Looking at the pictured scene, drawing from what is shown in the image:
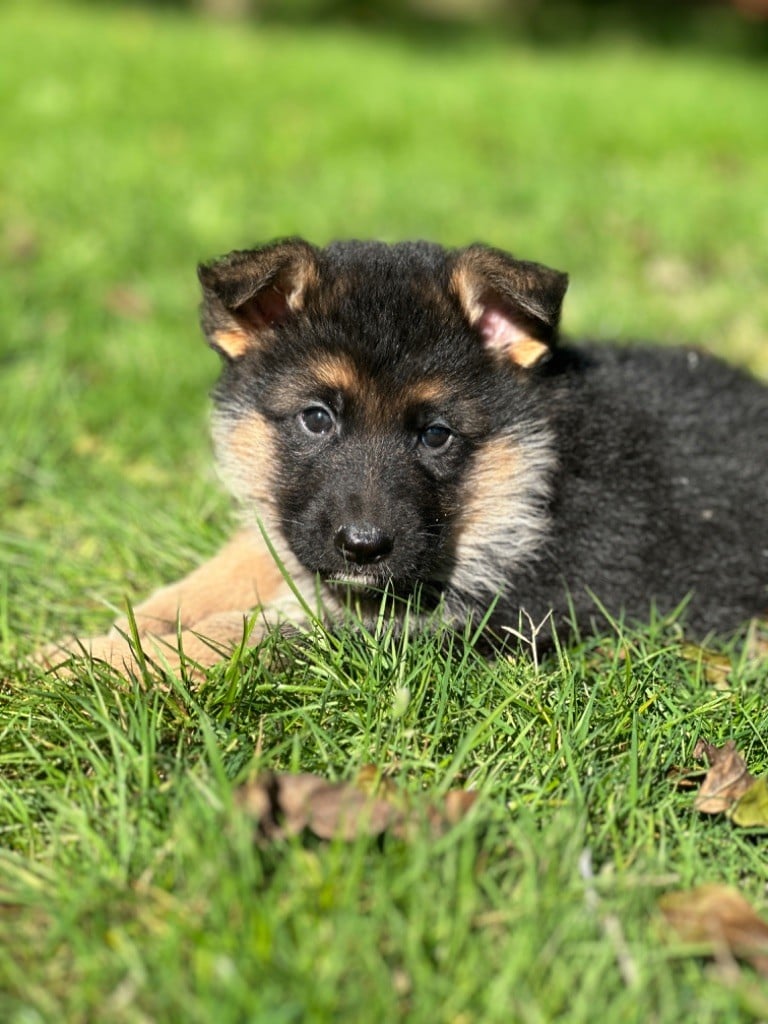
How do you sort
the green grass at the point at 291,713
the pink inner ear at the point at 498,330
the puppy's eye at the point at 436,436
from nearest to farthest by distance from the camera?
the green grass at the point at 291,713, the puppy's eye at the point at 436,436, the pink inner ear at the point at 498,330

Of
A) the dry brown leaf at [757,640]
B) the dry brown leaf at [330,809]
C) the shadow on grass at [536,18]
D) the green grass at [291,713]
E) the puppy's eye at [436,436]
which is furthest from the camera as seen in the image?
the shadow on grass at [536,18]

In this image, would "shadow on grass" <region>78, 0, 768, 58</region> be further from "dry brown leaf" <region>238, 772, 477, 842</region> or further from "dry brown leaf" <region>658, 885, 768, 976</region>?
"dry brown leaf" <region>658, 885, 768, 976</region>

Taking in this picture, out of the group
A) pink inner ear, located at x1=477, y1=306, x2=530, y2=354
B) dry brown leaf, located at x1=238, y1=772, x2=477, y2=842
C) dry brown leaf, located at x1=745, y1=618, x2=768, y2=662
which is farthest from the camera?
dry brown leaf, located at x1=745, y1=618, x2=768, y2=662

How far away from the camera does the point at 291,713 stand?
2754 millimetres

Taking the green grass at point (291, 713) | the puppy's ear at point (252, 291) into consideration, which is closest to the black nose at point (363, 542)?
the green grass at point (291, 713)

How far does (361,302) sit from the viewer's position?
3.32m

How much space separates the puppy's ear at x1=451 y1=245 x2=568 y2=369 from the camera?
10.6 feet

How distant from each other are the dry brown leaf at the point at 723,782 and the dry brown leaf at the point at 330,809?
1.91 ft

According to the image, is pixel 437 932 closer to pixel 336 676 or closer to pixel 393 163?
pixel 336 676

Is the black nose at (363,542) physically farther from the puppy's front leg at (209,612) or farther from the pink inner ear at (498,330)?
the pink inner ear at (498,330)

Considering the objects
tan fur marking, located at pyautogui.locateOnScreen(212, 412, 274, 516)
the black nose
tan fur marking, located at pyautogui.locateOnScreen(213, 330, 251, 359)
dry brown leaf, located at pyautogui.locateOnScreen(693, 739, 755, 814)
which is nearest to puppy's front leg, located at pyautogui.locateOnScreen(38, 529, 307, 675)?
tan fur marking, located at pyautogui.locateOnScreen(212, 412, 274, 516)

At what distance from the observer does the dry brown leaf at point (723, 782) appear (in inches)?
102

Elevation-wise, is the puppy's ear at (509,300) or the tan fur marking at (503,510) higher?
the puppy's ear at (509,300)

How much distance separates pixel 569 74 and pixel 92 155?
7.82 m
